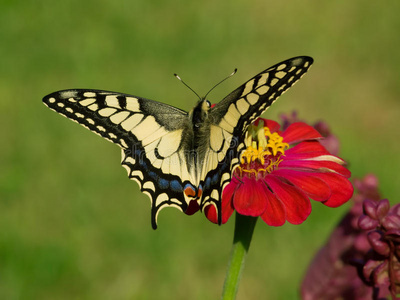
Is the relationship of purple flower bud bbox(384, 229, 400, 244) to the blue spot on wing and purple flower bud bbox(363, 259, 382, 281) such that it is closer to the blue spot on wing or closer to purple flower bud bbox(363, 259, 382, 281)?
purple flower bud bbox(363, 259, 382, 281)

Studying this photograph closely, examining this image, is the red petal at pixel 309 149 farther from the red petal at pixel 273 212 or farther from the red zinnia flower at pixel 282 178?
the red petal at pixel 273 212

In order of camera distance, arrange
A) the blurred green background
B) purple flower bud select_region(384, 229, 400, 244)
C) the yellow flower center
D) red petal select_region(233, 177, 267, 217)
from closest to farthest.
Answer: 1. purple flower bud select_region(384, 229, 400, 244)
2. red petal select_region(233, 177, 267, 217)
3. the yellow flower center
4. the blurred green background

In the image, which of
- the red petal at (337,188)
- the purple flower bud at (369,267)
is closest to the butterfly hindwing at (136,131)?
the red petal at (337,188)

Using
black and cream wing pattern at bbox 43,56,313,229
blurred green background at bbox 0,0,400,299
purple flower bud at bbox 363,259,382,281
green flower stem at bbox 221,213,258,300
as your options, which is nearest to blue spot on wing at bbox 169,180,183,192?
black and cream wing pattern at bbox 43,56,313,229

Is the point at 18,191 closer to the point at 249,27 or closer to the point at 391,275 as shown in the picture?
the point at 249,27

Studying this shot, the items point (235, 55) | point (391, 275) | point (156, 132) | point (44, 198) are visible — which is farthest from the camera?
point (235, 55)

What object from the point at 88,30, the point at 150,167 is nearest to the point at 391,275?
the point at 150,167

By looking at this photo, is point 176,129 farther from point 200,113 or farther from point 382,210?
point 382,210
